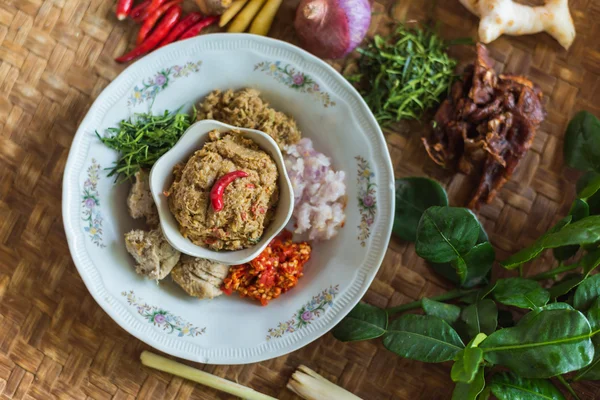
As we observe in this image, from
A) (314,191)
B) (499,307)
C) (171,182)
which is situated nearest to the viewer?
(171,182)

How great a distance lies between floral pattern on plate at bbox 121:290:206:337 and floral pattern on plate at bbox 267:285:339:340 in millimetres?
343

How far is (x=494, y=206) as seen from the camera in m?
2.71

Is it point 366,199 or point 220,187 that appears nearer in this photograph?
point 220,187

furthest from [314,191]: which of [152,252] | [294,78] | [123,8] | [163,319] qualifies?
[123,8]

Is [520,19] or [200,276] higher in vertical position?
[520,19]

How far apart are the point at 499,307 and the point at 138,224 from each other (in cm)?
179

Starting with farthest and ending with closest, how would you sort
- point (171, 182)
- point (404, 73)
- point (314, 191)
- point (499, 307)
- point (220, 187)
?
point (499, 307) < point (404, 73) < point (314, 191) < point (171, 182) < point (220, 187)

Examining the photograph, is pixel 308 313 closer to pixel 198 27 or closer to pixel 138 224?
pixel 138 224

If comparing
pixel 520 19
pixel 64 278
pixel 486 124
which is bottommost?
pixel 64 278

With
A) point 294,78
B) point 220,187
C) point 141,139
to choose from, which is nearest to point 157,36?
point 141,139

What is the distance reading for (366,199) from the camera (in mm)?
2477

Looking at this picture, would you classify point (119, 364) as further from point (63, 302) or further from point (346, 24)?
point (346, 24)

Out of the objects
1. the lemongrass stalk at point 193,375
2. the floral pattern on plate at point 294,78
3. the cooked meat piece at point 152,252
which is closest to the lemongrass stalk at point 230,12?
the floral pattern on plate at point 294,78

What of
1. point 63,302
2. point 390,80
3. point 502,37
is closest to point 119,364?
point 63,302
